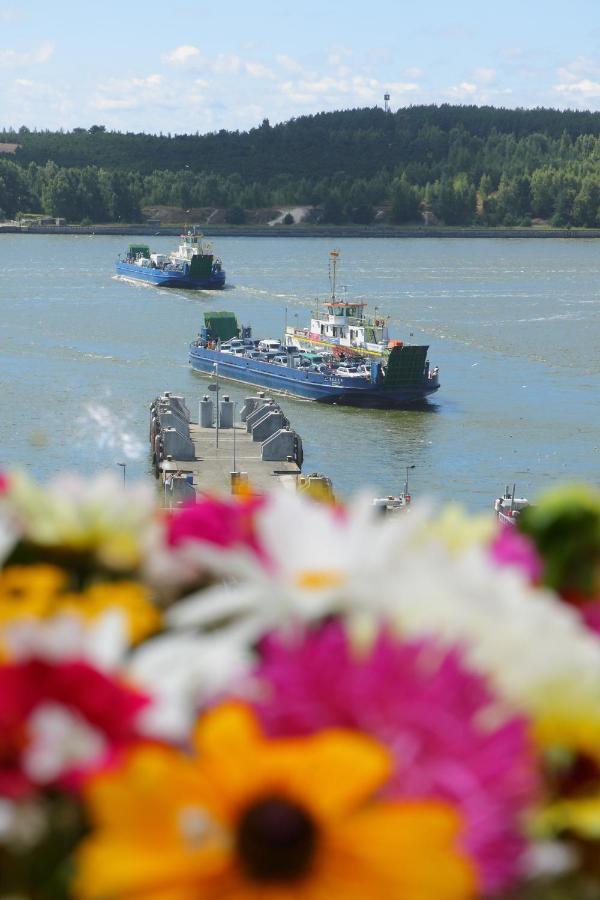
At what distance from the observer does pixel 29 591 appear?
1.14m

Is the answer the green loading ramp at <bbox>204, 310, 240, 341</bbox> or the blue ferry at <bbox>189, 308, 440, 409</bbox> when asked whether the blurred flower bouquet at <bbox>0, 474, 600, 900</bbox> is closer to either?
the blue ferry at <bbox>189, 308, 440, 409</bbox>

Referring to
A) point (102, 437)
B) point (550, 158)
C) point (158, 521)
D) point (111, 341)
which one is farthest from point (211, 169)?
point (158, 521)

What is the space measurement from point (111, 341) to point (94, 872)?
156 ft

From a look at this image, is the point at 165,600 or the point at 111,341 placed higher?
the point at 165,600

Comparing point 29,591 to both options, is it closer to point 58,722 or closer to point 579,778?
point 58,722

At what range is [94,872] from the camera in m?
0.81

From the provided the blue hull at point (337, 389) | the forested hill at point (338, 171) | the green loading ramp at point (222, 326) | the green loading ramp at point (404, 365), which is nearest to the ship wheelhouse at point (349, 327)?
the green loading ramp at point (222, 326)

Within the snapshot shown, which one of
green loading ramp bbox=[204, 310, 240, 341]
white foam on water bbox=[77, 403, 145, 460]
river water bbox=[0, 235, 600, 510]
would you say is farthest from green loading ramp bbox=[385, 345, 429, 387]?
green loading ramp bbox=[204, 310, 240, 341]

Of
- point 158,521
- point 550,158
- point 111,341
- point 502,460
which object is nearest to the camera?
point 158,521

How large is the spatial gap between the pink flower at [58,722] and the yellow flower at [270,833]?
4 cm

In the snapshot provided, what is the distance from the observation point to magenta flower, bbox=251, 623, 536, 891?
859 mm

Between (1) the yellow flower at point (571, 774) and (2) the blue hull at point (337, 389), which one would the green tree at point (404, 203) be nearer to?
(2) the blue hull at point (337, 389)

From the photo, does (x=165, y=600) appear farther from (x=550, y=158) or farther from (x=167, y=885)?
(x=550, y=158)

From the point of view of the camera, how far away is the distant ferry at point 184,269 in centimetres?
6950
